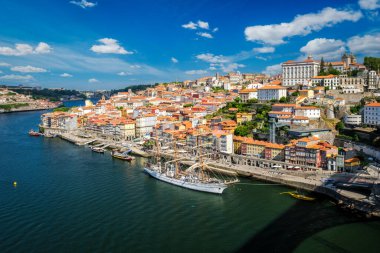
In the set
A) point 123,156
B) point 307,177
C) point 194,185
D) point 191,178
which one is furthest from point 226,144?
point 123,156

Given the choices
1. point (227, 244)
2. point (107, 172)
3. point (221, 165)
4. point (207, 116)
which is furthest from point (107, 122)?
point (227, 244)

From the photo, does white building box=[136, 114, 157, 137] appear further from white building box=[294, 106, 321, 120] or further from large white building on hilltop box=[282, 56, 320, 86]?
large white building on hilltop box=[282, 56, 320, 86]

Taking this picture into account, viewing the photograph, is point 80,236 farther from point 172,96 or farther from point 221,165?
point 172,96

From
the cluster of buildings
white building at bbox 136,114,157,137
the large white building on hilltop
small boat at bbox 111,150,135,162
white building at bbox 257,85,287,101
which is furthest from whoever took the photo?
the large white building on hilltop

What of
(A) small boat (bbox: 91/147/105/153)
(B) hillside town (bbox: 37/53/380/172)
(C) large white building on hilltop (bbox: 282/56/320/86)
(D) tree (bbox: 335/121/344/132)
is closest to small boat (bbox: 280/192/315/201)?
(B) hillside town (bbox: 37/53/380/172)

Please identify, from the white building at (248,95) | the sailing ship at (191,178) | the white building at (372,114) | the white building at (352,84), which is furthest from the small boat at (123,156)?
the white building at (352,84)
